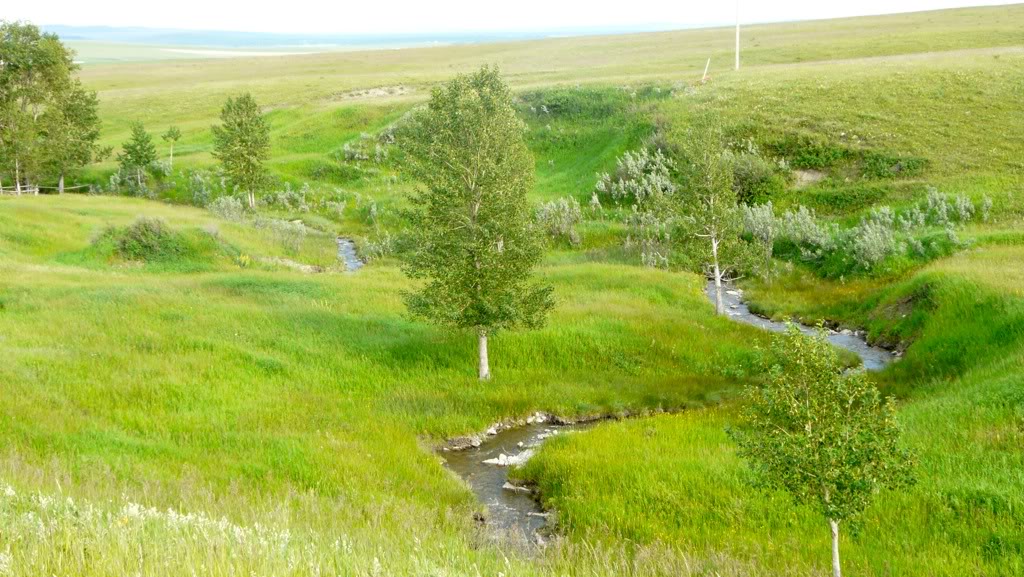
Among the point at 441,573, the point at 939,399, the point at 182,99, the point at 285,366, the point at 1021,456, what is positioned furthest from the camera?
the point at 182,99

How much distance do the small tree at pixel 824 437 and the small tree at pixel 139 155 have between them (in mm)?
61964

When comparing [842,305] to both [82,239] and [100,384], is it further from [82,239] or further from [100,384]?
[82,239]

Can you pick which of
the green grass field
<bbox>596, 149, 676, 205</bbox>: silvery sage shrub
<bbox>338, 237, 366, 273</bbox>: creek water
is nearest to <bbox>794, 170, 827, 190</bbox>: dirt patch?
Answer: the green grass field

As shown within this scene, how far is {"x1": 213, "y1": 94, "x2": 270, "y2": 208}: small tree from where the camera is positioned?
178 ft

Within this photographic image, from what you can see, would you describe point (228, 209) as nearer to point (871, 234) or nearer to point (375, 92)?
point (871, 234)

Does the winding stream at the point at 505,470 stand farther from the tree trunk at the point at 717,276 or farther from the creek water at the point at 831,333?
the tree trunk at the point at 717,276

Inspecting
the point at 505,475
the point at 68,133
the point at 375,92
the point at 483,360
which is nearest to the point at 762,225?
the point at 483,360

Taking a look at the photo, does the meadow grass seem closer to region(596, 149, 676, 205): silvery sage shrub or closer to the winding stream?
the winding stream

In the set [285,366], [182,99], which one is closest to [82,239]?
[285,366]

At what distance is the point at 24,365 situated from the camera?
Answer: 1775 cm

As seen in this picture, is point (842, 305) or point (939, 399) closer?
point (939, 399)

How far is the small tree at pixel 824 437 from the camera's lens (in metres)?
8.80

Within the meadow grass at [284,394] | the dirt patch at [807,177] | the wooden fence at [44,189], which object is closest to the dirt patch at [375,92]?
the wooden fence at [44,189]

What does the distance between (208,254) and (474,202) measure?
21.8 meters
